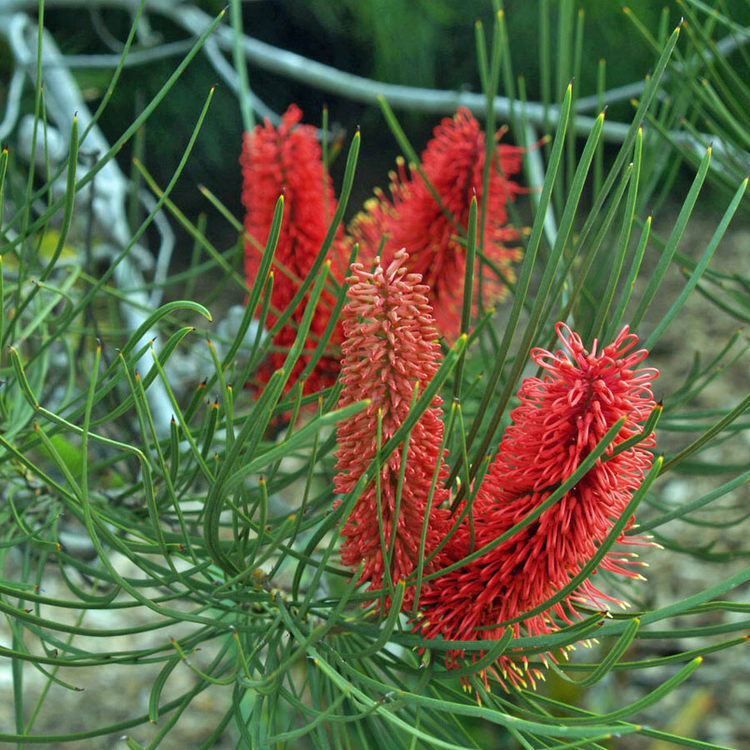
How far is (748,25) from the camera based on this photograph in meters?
1.02

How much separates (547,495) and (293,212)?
186 mm

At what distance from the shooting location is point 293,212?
13.9 inches

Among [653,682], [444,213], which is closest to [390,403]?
[444,213]

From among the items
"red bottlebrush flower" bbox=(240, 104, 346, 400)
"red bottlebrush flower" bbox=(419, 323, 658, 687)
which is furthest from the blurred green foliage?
"red bottlebrush flower" bbox=(419, 323, 658, 687)

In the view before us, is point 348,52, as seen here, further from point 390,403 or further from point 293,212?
point 390,403

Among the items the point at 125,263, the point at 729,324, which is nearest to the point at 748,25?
the point at 729,324

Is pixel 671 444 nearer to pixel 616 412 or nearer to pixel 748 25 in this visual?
pixel 748 25

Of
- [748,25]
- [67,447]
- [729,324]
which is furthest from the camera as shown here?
[729,324]

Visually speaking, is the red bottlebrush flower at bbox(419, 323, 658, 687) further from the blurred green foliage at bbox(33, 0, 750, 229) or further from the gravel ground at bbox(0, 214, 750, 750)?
the blurred green foliage at bbox(33, 0, 750, 229)

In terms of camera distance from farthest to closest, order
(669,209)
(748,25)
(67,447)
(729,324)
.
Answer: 1. (669,209)
2. (729,324)
3. (748,25)
4. (67,447)

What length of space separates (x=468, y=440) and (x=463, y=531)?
0.9 inches

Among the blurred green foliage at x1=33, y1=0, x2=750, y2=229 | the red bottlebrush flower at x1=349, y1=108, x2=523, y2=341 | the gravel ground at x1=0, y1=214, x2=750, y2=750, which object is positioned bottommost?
the gravel ground at x1=0, y1=214, x2=750, y2=750

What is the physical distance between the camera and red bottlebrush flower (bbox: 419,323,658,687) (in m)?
0.20

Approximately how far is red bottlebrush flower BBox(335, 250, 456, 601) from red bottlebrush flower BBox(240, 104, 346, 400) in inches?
5.2
